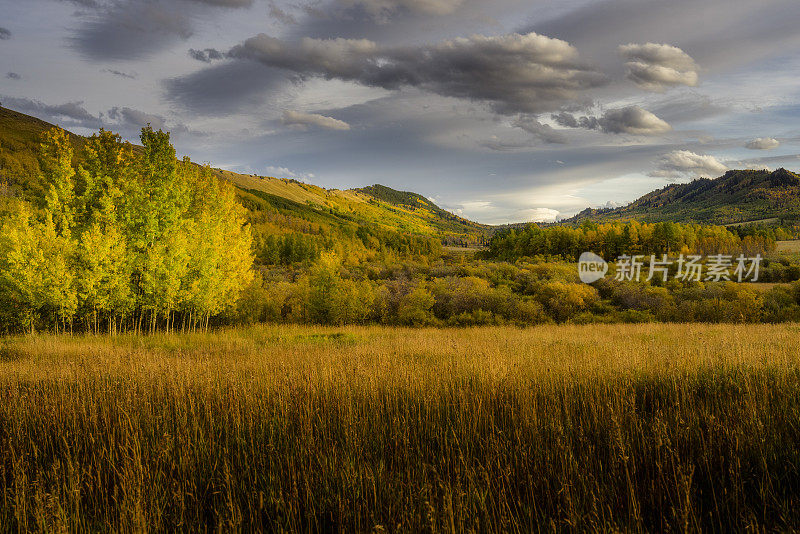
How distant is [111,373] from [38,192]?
55.9ft

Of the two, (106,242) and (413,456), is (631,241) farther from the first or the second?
(413,456)

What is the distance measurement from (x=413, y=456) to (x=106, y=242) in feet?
61.0

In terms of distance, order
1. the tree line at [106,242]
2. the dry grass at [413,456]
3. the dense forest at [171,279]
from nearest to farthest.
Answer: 1. the dry grass at [413,456]
2. the tree line at [106,242]
3. the dense forest at [171,279]

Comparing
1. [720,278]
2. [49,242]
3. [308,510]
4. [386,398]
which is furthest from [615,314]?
[49,242]

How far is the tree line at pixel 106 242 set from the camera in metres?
16.4

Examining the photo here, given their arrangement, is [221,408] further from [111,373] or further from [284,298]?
[284,298]

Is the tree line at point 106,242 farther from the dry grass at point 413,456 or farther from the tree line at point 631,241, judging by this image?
the tree line at point 631,241

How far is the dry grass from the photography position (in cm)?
280

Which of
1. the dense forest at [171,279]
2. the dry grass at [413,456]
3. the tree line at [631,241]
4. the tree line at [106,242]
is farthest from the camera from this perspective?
the tree line at [631,241]

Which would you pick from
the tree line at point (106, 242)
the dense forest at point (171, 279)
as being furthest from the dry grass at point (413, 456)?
the dense forest at point (171, 279)

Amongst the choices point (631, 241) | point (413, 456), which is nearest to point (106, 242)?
point (413, 456)

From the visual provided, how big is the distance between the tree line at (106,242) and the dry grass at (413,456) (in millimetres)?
13600

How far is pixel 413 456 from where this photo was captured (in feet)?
12.0

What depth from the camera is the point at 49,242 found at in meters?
16.5
